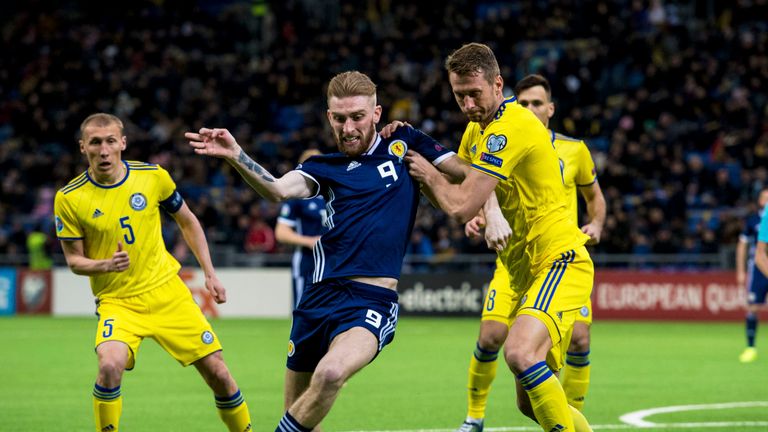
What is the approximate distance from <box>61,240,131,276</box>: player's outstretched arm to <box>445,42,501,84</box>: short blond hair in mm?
2425

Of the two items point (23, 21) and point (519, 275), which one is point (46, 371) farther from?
point (23, 21)

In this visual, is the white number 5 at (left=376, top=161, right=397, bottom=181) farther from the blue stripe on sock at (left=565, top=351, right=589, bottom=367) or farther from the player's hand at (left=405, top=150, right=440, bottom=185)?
the blue stripe on sock at (left=565, top=351, right=589, bottom=367)

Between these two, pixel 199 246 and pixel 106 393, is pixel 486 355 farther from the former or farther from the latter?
pixel 106 393

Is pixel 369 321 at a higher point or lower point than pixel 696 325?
higher

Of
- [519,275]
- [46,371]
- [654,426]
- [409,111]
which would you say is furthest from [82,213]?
[409,111]

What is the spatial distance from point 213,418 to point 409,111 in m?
19.8

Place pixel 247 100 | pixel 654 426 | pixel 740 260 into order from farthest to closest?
1. pixel 247 100
2. pixel 740 260
3. pixel 654 426

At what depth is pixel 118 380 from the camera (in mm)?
7359

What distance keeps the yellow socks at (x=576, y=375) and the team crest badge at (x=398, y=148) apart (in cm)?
295

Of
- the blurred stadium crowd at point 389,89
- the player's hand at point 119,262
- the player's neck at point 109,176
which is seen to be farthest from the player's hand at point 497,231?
the blurred stadium crowd at point 389,89

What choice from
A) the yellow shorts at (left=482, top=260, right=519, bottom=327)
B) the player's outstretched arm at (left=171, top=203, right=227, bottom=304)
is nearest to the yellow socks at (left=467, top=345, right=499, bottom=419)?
the yellow shorts at (left=482, top=260, right=519, bottom=327)

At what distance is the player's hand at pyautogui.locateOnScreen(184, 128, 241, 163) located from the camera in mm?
5660

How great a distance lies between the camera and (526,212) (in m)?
6.93

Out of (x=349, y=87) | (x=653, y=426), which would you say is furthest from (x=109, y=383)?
(x=653, y=426)
